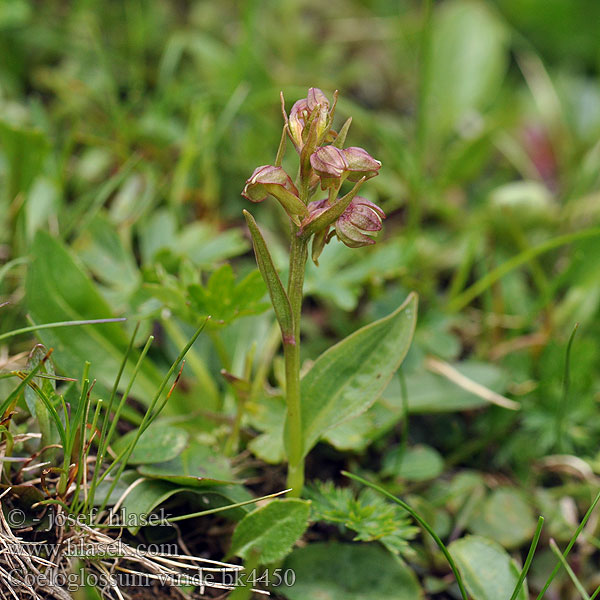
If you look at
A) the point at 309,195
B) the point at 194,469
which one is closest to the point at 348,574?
the point at 194,469

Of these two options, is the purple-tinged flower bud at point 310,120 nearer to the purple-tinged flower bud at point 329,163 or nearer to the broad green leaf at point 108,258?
the purple-tinged flower bud at point 329,163

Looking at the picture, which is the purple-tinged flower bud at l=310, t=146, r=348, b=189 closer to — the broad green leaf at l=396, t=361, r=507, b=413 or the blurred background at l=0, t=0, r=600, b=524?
the blurred background at l=0, t=0, r=600, b=524

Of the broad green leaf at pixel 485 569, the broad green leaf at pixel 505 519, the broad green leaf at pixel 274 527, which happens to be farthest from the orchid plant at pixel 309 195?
the broad green leaf at pixel 505 519

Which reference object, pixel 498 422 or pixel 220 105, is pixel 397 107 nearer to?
pixel 220 105

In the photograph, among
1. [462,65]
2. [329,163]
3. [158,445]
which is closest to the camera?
[329,163]

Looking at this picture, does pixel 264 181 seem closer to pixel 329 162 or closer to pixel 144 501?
pixel 329 162

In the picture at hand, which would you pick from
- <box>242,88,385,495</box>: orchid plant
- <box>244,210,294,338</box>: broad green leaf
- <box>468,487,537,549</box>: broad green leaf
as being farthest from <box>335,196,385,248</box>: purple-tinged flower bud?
<box>468,487,537,549</box>: broad green leaf

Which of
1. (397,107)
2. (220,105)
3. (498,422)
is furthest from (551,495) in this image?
(397,107)
